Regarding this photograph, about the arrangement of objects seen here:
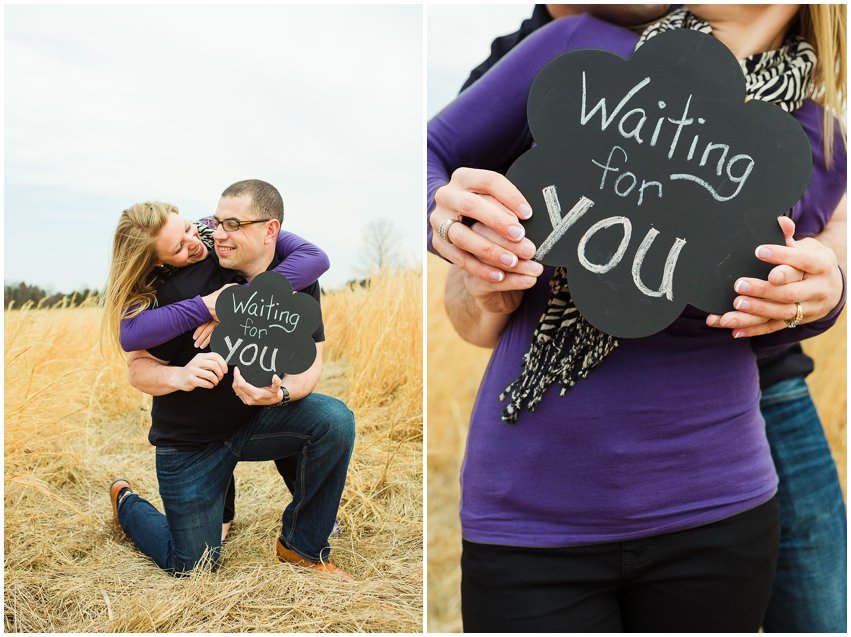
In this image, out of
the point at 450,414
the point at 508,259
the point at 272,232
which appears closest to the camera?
the point at 508,259

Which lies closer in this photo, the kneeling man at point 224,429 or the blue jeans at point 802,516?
the kneeling man at point 224,429

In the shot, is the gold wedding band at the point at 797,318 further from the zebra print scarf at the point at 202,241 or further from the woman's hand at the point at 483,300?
the zebra print scarf at the point at 202,241

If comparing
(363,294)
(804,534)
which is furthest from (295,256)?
(804,534)

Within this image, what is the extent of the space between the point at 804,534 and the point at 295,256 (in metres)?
1.22

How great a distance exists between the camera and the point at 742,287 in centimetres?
93

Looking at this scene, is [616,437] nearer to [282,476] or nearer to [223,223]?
[282,476]

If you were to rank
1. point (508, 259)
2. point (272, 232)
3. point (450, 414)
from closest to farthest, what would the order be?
point (508, 259)
point (272, 232)
point (450, 414)

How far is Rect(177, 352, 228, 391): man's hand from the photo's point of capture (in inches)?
Result: 49.9

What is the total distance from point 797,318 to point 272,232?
2.97 ft

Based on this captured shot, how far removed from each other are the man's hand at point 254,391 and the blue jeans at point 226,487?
0.03 m

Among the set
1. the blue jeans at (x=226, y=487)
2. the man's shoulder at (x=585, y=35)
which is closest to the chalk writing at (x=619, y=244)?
the man's shoulder at (x=585, y=35)

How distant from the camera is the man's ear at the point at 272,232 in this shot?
1.32m

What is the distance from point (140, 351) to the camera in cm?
129

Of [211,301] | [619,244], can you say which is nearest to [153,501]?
[211,301]
